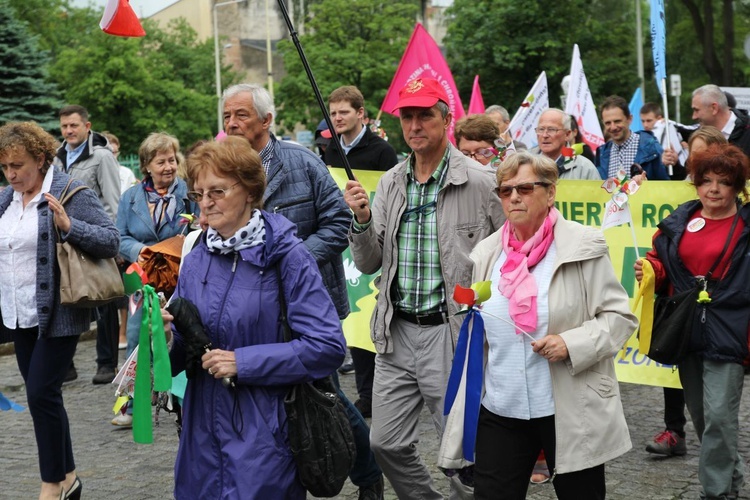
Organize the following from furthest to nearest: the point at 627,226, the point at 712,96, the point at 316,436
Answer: the point at 712,96 → the point at 627,226 → the point at 316,436

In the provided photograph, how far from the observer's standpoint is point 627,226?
299 inches

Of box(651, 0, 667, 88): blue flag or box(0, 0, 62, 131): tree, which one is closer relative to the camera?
box(651, 0, 667, 88): blue flag

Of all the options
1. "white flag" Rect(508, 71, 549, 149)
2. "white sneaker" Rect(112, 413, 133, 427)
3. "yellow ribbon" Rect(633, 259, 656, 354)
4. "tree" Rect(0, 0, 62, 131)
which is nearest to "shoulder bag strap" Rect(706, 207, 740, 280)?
"yellow ribbon" Rect(633, 259, 656, 354)

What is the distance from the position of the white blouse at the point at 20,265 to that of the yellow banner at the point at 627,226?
2957 mm

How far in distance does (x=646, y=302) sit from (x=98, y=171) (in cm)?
545

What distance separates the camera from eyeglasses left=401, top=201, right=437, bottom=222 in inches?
197

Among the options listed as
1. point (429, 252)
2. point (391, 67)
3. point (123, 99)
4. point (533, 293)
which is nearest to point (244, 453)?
point (533, 293)

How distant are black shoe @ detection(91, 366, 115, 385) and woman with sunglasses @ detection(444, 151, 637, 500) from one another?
622 cm

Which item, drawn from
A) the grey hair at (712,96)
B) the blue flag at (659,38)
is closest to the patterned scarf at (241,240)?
the grey hair at (712,96)

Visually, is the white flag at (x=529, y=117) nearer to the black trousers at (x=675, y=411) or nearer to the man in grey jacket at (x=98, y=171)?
the man in grey jacket at (x=98, y=171)

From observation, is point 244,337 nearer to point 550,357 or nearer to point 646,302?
point 550,357

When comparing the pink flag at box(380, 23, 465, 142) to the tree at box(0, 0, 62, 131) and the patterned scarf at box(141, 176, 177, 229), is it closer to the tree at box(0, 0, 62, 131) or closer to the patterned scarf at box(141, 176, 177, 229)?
the patterned scarf at box(141, 176, 177, 229)

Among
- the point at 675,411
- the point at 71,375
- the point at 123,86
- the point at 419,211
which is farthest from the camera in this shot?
the point at 123,86

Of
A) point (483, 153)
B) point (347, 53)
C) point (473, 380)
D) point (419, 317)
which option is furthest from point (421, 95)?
point (347, 53)
